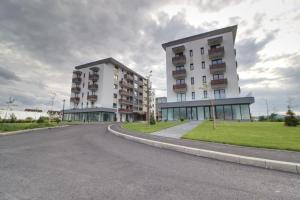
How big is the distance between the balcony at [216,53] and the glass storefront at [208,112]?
472 inches

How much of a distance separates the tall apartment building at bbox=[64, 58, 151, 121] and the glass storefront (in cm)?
2493

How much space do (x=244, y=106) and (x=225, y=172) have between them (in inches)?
1286

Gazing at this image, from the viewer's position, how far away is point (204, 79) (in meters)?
37.4

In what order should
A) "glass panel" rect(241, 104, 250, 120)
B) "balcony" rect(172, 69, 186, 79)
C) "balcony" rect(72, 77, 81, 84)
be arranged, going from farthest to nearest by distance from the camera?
"balcony" rect(72, 77, 81, 84), "balcony" rect(172, 69, 186, 79), "glass panel" rect(241, 104, 250, 120)

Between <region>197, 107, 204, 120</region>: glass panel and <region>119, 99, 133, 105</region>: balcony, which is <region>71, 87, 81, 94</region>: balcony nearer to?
<region>119, 99, 133, 105</region>: balcony

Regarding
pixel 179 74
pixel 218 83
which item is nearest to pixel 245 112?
pixel 218 83

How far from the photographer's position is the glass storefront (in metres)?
32.3

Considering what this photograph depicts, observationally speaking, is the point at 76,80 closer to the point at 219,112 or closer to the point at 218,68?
the point at 218,68

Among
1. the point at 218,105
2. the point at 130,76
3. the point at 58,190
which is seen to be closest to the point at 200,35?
the point at 218,105

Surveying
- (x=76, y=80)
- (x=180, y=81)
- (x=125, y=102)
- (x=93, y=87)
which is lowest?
(x=125, y=102)

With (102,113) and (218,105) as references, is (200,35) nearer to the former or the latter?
(218,105)

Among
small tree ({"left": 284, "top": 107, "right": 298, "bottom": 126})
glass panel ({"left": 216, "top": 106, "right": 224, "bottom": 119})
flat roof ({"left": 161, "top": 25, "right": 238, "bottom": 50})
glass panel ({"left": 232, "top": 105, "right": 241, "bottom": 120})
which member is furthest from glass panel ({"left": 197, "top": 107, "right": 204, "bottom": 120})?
flat roof ({"left": 161, "top": 25, "right": 238, "bottom": 50})

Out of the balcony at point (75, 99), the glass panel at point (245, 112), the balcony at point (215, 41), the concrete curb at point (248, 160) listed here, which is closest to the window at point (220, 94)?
the glass panel at point (245, 112)

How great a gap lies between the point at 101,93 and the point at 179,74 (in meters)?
30.1
